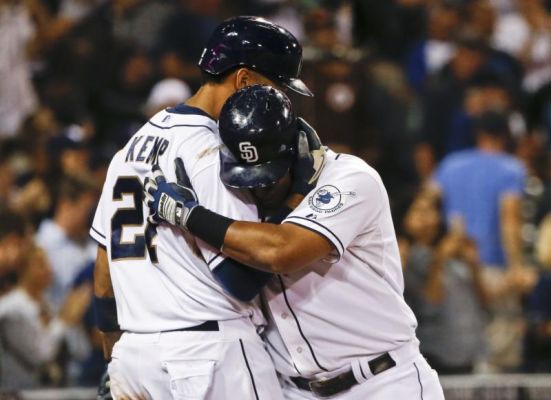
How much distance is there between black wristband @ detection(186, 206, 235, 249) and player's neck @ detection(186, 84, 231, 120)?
464 mm

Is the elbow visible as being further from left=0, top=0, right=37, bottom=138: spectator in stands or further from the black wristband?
left=0, top=0, right=37, bottom=138: spectator in stands

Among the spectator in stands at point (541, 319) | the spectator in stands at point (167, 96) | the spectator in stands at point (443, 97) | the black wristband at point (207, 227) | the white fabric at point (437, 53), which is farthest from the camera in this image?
the white fabric at point (437, 53)

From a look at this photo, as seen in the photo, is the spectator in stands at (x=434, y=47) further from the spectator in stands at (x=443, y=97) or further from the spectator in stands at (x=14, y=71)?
the spectator in stands at (x=14, y=71)

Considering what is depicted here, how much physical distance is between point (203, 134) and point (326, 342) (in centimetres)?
83

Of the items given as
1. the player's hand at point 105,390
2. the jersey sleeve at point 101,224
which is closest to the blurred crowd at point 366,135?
the player's hand at point 105,390

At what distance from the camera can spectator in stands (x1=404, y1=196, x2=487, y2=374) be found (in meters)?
6.64

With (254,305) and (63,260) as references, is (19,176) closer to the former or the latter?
(63,260)

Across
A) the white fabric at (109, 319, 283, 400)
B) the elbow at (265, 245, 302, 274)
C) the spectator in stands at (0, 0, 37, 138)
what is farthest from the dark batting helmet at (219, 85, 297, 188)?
the spectator in stands at (0, 0, 37, 138)

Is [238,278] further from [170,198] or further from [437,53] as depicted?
[437,53]

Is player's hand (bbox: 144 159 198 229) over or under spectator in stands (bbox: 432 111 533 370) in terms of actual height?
over

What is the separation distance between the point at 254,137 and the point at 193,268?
495 millimetres

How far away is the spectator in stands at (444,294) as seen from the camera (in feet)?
21.8

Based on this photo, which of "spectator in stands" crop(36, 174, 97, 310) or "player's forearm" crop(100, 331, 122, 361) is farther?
"spectator in stands" crop(36, 174, 97, 310)

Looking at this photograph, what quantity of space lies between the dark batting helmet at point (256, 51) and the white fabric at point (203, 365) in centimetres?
86
